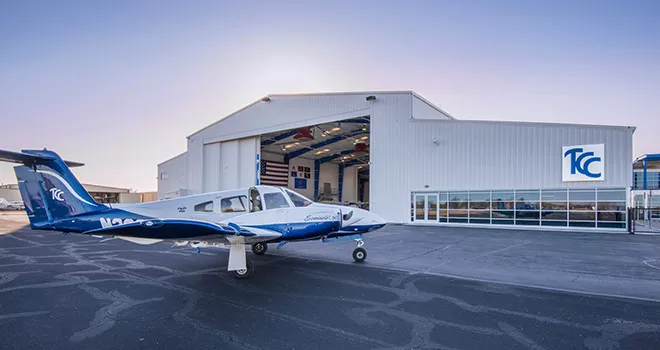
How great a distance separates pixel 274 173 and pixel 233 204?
1545 inches

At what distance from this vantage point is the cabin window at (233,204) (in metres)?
9.26

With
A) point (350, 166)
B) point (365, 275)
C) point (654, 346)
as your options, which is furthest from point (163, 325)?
point (350, 166)

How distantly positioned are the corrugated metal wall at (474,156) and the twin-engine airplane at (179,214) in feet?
54.8

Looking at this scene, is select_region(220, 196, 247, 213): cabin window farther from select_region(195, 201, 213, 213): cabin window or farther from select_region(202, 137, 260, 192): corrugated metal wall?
select_region(202, 137, 260, 192): corrugated metal wall

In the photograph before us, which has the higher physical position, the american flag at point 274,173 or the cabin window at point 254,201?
the american flag at point 274,173

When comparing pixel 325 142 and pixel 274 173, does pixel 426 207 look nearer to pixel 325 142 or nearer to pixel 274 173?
pixel 325 142

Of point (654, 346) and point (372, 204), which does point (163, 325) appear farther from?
point (372, 204)

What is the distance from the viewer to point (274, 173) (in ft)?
158

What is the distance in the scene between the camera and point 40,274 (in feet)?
29.6

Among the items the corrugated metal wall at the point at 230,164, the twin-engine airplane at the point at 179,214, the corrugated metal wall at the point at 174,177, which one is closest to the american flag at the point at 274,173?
the corrugated metal wall at the point at 230,164

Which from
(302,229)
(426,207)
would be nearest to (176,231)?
(302,229)

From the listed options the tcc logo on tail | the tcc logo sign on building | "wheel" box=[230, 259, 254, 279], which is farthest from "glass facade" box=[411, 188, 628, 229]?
the tcc logo on tail

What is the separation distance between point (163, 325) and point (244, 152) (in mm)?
33011

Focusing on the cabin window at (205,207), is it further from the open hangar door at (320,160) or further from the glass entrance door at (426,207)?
the open hangar door at (320,160)
